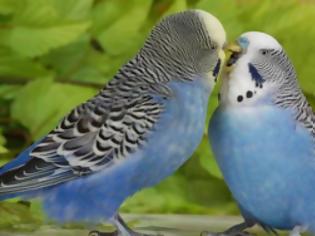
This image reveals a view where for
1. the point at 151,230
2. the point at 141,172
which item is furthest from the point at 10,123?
the point at 141,172

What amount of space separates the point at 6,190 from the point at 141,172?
0.38 ft

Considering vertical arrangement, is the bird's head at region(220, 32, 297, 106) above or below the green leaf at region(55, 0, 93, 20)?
below

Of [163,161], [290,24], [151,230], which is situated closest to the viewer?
[163,161]

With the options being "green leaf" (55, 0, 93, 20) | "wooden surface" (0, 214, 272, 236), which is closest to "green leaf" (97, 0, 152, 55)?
"green leaf" (55, 0, 93, 20)

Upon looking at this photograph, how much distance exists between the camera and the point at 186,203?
0.97 m

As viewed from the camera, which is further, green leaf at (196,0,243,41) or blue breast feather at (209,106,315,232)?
green leaf at (196,0,243,41)

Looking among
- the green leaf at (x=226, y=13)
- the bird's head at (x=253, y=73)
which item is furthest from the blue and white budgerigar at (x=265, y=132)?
the green leaf at (x=226, y=13)

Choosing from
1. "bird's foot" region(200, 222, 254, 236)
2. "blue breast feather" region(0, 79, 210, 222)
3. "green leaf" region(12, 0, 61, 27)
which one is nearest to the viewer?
"blue breast feather" region(0, 79, 210, 222)

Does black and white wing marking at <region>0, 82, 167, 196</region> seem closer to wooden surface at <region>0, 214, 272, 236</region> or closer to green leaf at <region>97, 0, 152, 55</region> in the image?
wooden surface at <region>0, 214, 272, 236</region>

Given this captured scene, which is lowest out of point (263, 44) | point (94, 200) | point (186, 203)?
point (186, 203)

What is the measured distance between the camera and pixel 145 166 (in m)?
0.57

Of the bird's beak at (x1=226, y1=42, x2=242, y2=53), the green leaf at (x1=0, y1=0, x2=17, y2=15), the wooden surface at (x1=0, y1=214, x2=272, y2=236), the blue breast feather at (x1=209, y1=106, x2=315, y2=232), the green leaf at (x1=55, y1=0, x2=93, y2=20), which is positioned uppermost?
the green leaf at (x1=0, y1=0, x2=17, y2=15)

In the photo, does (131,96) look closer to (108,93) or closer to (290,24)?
(108,93)

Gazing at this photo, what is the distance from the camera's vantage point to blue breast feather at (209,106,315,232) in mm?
587
